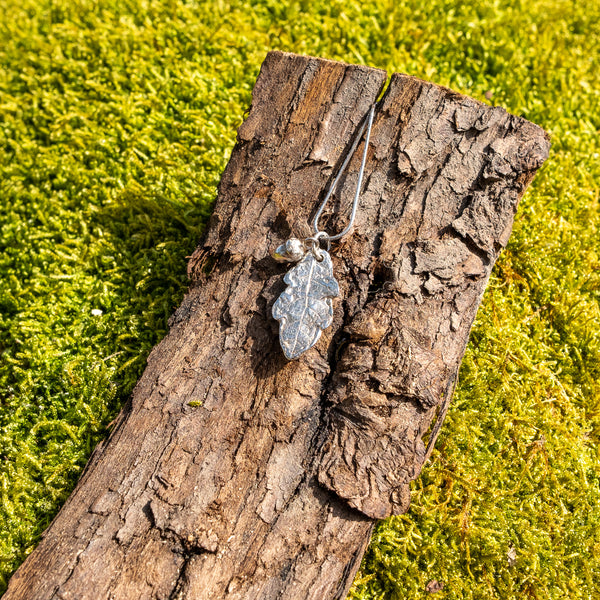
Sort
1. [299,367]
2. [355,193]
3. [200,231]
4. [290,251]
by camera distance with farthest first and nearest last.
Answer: [200,231], [355,193], [290,251], [299,367]

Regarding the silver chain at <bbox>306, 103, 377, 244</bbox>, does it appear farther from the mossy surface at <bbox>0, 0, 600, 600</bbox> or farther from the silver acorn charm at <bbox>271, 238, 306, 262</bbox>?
the mossy surface at <bbox>0, 0, 600, 600</bbox>

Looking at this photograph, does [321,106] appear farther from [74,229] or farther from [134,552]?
[134,552]

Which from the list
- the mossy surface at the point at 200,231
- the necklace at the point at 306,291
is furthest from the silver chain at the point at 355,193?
the mossy surface at the point at 200,231

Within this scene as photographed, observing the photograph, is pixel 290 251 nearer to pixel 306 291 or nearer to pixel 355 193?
pixel 306 291

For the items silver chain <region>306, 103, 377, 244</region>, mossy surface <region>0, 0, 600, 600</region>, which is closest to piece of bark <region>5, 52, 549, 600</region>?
silver chain <region>306, 103, 377, 244</region>

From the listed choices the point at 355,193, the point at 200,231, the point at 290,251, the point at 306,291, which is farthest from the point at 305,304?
the point at 200,231

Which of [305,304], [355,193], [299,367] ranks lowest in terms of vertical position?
[299,367]

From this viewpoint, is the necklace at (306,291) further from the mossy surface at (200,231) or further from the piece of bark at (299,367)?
the mossy surface at (200,231)
